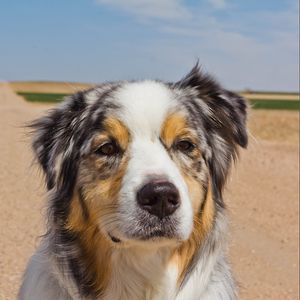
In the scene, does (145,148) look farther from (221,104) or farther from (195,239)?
(221,104)

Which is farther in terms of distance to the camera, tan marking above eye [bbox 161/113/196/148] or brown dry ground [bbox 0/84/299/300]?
brown dry ground [bbox 0/84/299/300]

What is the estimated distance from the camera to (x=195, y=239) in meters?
5.25

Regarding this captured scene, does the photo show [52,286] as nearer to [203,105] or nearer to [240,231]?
[203,105]

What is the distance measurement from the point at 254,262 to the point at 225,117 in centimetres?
590

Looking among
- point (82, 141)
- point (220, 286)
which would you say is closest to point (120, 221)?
point (82, 141)

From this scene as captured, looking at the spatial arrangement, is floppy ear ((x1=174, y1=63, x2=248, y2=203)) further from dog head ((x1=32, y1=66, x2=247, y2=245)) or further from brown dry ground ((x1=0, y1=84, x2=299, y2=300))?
brown dry ground ((x1=0, y1=84, x2=299, y2=300))

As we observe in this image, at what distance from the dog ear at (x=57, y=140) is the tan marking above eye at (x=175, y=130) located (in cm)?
71

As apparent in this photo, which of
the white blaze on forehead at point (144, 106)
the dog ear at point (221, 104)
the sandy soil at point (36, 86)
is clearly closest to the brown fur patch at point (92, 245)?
the white blaze on forehead at point (144, 106)

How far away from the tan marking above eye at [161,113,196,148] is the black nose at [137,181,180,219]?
56 cm

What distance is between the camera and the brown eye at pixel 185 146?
5.16 metres

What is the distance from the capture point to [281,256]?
470 inches

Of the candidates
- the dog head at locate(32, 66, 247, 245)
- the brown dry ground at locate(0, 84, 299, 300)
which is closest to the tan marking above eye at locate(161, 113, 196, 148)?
the dog head at locate(32, 66, 247, 245)

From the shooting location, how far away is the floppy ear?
557 cm

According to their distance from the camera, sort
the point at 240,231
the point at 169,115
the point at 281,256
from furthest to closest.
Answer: the point at 240,231 → the point at 281,256 → the point at 169,115
